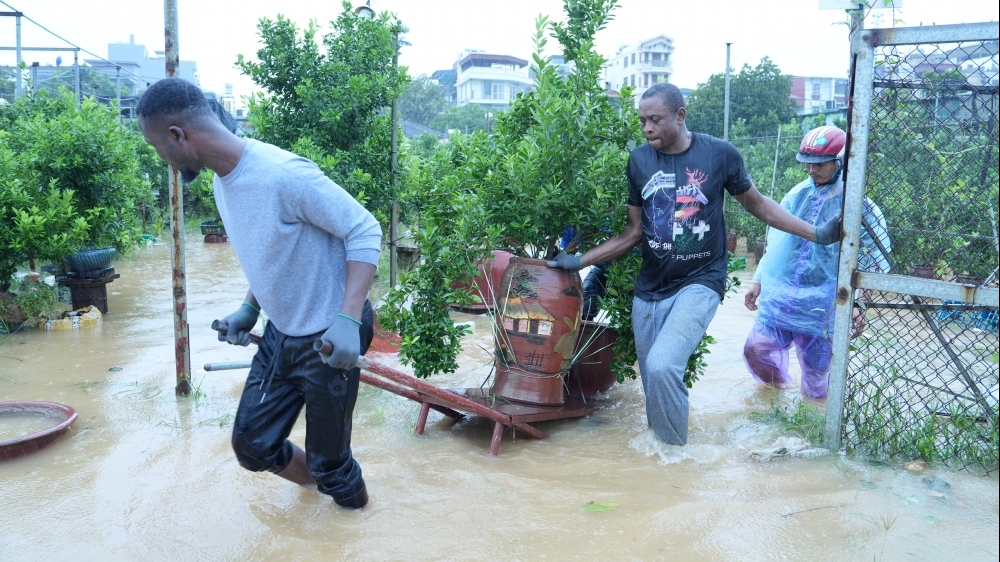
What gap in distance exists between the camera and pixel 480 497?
3.71m

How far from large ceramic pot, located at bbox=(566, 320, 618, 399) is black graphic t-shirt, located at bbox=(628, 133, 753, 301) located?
2.16 feet

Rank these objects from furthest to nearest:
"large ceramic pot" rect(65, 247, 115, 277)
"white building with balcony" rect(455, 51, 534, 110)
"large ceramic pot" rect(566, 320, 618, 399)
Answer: "white building with balcony" rect(455, 51, 534, 110) → "large ceramic pot" rect(65, 247, 115, 277) → "large ceramic pot" rect(566, 320, 618, 399)

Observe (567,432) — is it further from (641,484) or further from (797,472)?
(797,472)

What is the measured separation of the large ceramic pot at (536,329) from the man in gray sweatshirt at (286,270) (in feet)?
4.23

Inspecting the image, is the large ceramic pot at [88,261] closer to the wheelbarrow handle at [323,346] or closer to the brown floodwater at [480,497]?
the brown floodwater at [480,497]

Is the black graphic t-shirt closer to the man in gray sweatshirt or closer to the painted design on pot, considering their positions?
the painted design on pot

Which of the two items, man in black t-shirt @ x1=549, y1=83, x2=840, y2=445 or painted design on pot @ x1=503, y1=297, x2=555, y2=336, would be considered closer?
man in black t-shirt @ x1=549, y1=83, x2=840, y2=445

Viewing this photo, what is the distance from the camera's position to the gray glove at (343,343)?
2.88 meters

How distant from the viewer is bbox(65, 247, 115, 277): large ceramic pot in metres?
7.83

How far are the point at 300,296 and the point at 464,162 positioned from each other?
2154mm

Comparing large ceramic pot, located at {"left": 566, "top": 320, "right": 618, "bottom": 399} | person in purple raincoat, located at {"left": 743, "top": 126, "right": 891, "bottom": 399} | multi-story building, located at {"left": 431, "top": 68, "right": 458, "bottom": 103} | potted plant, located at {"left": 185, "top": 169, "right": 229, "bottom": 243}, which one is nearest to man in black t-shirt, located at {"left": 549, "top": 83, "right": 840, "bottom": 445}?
large ceramic pot, located at {"left": 566, "top": 320, "right": 618, "bottom": 399}

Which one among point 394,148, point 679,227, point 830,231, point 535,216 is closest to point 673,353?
point 679,227

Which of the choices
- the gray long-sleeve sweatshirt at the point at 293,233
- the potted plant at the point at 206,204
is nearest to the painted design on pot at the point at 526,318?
the gray long-sleeve sweatshirt at the point at 293,233

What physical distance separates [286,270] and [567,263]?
1.80 m
